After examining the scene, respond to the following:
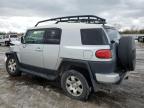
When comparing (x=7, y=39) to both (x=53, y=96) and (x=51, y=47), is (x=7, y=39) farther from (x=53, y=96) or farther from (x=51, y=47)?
(x=53, y=96)

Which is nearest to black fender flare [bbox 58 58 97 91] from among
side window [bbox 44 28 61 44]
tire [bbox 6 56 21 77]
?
side window [bbox 44 28 61 44]

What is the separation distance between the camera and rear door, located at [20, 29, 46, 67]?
562 centimetres

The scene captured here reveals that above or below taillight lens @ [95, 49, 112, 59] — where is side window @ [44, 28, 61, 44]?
above

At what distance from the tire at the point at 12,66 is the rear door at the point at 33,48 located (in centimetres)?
50

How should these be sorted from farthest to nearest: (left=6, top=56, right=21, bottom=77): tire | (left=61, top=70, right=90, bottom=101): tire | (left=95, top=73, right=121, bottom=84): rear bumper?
(left=6, top=56, right=21, bottom=77): tire
(left=61, top=70, right=90, bottom=101): tire
(left=95, top=73, right=121, bottom=84): rear bumper

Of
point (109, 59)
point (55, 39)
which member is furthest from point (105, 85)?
point (55, 39)

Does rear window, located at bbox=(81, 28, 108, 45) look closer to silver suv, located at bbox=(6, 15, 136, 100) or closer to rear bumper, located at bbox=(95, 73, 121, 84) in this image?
silver suv, located at bbox=(6, 15, 136, 100)

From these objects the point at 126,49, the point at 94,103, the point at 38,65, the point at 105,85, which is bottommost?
the point at 94,103

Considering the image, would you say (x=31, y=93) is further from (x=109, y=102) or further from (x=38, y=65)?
(x=109, y=102)

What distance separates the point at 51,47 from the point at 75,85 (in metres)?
1.20

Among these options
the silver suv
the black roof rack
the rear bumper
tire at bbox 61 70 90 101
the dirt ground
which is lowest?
the dirt ground

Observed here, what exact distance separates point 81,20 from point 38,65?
177 centimetres

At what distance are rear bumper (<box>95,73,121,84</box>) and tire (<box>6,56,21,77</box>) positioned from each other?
10.8 ft

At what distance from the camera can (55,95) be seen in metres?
5.09
